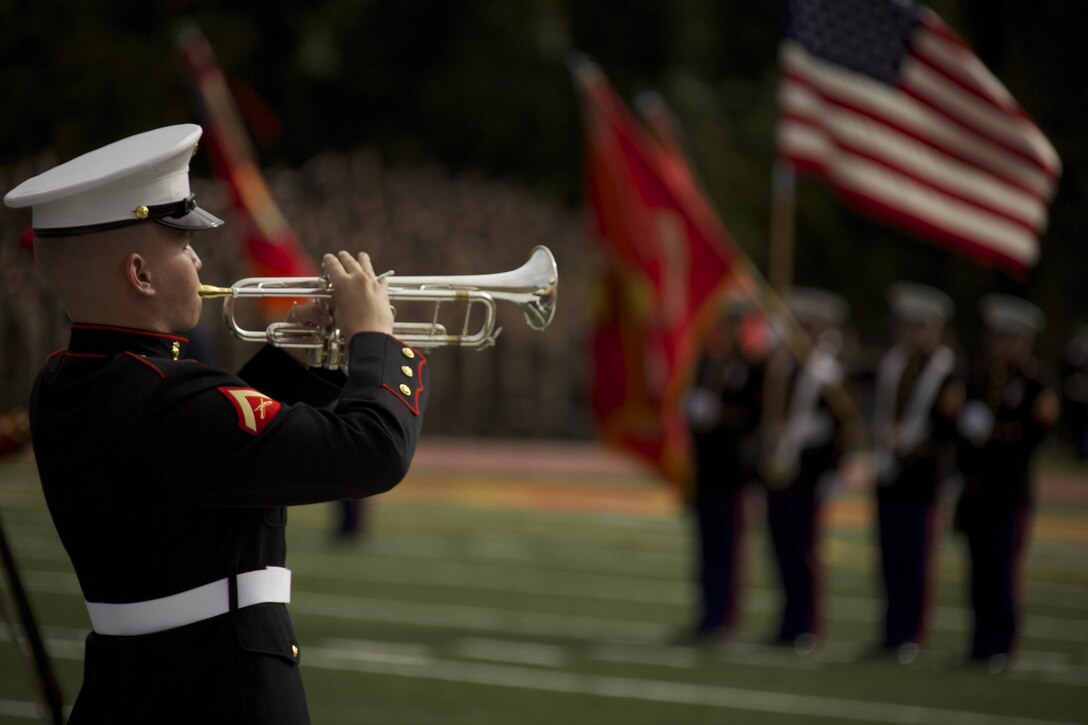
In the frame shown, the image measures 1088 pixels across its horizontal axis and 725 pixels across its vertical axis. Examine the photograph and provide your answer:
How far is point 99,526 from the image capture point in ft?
8.40

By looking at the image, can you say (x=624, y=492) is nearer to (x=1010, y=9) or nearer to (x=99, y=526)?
(x=1010, y=9)

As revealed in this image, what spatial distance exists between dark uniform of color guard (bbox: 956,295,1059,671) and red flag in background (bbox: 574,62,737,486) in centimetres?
182

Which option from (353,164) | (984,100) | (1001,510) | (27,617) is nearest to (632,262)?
(1001,510)

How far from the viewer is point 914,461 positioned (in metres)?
9.30

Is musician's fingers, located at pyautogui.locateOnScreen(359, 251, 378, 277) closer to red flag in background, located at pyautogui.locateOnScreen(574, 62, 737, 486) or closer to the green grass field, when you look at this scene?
the green grass field

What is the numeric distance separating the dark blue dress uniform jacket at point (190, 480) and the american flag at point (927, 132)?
17.4 feet

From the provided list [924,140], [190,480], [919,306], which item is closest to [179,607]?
[190,480]

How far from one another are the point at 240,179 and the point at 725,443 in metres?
6.46

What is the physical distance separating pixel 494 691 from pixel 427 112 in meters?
27.4

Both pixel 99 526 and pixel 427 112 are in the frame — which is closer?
pixel 99 526

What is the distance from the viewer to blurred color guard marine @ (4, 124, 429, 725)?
2.49 metres

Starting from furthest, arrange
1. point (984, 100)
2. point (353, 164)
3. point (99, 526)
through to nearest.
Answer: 1. point (353, 164)
2. point (984, 100)
3. point (99, 526)

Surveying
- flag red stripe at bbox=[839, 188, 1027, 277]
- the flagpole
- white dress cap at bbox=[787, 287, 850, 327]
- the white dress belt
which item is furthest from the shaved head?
white dress cap at bbox=[787, 287, 850, 327]

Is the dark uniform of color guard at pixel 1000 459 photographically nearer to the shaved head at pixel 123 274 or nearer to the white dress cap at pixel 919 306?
the white dress cap at pixel 919 306
